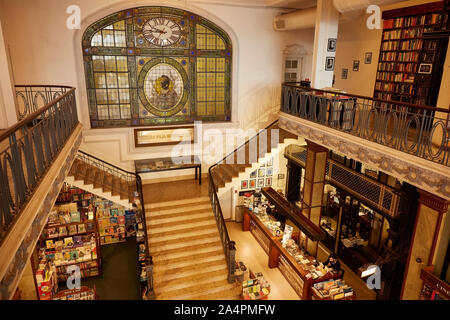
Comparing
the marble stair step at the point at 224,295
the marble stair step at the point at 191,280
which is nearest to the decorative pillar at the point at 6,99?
the marble stair step at the point at 191,280

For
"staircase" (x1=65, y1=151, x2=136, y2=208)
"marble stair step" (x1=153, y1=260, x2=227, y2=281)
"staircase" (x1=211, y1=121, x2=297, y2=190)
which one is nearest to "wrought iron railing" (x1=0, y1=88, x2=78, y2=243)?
"staircase" (x1=65, y1=151, x2=136, y2=208)

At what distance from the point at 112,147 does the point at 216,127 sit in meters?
3.27

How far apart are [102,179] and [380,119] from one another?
7.09m

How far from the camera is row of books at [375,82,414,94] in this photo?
8.48 m

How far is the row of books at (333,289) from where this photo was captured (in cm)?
718

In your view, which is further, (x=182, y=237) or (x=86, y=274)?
(x=86, y=274)

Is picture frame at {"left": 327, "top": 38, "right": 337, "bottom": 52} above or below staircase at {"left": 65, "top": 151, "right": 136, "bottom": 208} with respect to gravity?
above

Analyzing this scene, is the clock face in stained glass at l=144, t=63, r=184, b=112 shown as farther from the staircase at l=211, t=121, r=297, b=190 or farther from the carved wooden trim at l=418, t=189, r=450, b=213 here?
the carved wooden trim at l=418, t=189, r=450, b=213

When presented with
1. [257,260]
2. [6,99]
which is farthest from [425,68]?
[6,99]

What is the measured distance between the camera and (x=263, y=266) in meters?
9.23

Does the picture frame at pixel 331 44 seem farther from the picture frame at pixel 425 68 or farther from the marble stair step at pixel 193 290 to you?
the marble stair step at pixel 193 290

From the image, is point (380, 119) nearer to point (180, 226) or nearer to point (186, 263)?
point (186, 263)

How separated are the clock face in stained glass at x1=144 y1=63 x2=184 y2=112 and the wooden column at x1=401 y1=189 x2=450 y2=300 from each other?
703 centimetres

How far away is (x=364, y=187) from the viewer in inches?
308
